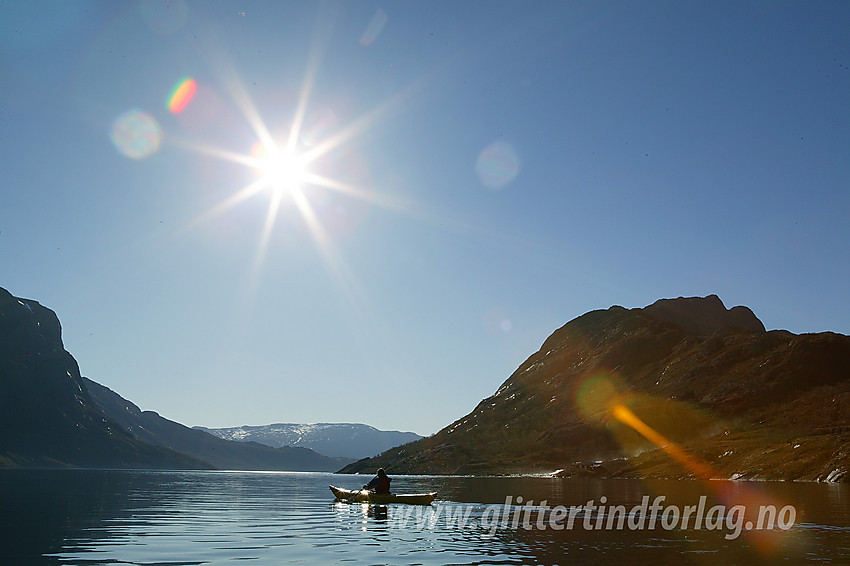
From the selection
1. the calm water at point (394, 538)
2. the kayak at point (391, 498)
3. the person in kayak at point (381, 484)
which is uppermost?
the person in kayak at point (381, 484)

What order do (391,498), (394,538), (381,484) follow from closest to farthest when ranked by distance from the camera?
1. (394,538)
2. (391,498)
3. (381,484)

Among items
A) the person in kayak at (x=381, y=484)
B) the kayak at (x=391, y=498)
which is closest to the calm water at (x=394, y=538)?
the kayak at (x=391, y=498)

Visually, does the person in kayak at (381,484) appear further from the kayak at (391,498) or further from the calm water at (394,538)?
the calm water at (394,538)

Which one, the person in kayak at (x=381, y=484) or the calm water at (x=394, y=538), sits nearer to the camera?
the calm water at (x=394, y=538)

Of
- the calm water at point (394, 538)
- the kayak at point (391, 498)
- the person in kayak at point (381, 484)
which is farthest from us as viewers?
the person in kayak at point (381, 484)

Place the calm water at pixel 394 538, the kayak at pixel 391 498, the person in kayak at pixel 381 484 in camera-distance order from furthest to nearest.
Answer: the person in kayak at pixel 381 484
the kayak at pixel 391 498
the calm water at pixel 394 538

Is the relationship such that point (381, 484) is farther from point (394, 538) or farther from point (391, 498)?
point (394, 538)

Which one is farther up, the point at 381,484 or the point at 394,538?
the point at 381,484

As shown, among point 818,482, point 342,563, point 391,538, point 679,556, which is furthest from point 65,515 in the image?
point 818,482

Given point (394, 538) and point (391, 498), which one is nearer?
point (394, 538)

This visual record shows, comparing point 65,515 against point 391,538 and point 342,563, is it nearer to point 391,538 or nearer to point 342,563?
point 391,538

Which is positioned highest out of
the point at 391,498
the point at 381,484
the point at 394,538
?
the point at 381,484

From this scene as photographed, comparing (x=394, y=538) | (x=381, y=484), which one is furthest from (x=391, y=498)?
(x=394, y=538)

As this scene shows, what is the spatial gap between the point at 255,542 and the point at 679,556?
24181 millimetres
